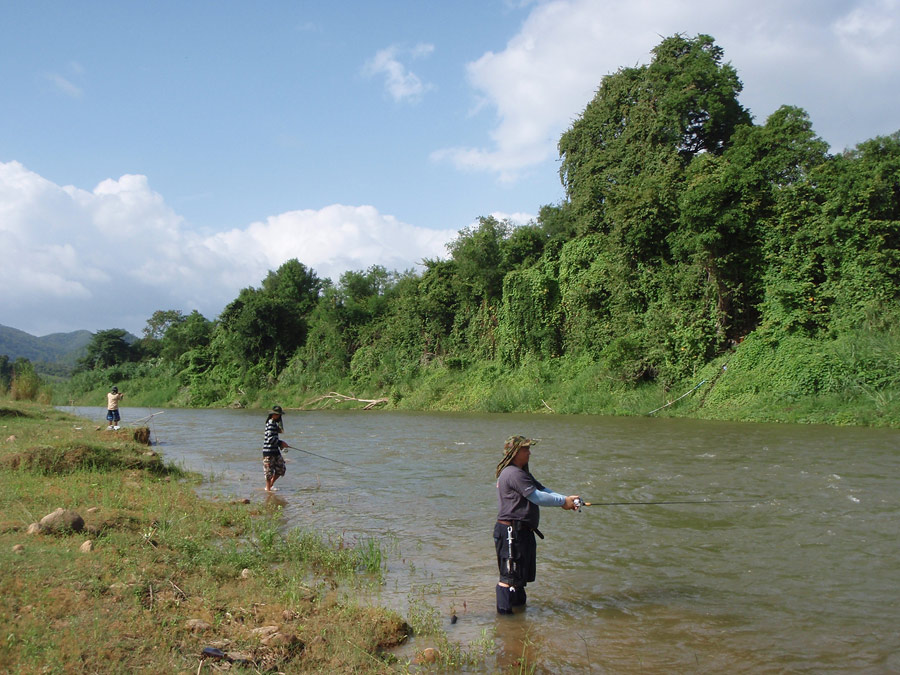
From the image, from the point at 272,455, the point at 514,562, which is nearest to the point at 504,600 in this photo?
the point at 514,562

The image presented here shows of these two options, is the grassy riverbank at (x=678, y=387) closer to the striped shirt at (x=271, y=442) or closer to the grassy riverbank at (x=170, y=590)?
the striped shirt at (x=271, y=442)

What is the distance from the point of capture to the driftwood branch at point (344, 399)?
133 feet

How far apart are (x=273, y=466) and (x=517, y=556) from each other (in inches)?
306

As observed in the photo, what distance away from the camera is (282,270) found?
5894cm

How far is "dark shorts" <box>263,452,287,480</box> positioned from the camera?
12367 mm

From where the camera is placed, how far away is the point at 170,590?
559 cm

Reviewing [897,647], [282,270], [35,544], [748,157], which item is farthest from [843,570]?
[282,270]

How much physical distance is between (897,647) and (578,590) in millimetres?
2792

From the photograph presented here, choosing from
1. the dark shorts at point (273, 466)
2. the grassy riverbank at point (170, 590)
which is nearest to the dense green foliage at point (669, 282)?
the dark shorts at point (273, 466)

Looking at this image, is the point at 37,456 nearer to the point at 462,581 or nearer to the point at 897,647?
the point at 462,581

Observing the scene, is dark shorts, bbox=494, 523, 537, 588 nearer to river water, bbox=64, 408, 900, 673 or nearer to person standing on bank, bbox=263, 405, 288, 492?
river water, bbox=64, 408, 900, 673

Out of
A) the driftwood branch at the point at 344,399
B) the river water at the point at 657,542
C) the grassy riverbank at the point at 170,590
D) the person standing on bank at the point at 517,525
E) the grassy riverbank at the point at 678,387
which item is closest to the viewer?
the grassy riverbank at the point at 170,590

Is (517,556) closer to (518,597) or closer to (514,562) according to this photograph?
(514,562)

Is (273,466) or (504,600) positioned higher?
(273,466)
